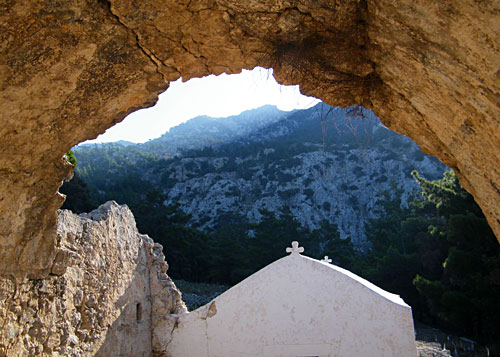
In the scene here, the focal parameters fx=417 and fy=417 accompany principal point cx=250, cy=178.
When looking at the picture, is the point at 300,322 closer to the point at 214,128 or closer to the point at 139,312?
the point at 139,312

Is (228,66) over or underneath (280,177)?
underneath

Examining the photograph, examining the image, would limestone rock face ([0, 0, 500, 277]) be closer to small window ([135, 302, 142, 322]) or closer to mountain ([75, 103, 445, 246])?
small window ([135, 302, 142, 322])

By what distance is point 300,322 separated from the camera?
7094mm

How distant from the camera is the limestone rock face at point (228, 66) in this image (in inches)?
83.0

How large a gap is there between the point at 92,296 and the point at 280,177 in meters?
38.7

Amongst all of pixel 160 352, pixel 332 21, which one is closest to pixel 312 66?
pixel 332 21

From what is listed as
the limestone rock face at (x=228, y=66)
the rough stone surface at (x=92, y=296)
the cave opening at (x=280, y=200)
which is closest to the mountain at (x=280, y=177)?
the cave opening at (x=280, y=200)

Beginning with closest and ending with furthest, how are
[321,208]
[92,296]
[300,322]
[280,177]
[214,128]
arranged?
[92,296] < [300,322] < [321,208] < [280,177] < [214,128]

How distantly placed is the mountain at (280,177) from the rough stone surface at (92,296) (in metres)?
26.0

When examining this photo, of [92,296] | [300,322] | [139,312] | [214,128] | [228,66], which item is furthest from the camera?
[214,128]

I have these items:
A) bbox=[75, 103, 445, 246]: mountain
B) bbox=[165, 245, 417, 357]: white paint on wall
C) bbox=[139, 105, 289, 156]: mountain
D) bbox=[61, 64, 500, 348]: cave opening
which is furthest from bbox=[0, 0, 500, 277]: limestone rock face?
bbox=[139, 105, 289, 156]: mountain

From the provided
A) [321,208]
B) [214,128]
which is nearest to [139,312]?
[321,208]

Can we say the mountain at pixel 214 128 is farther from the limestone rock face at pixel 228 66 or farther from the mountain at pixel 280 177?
the limestone rock face at pixel 228 66

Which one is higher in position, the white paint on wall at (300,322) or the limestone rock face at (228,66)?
the limestone rock face at (228,66)
